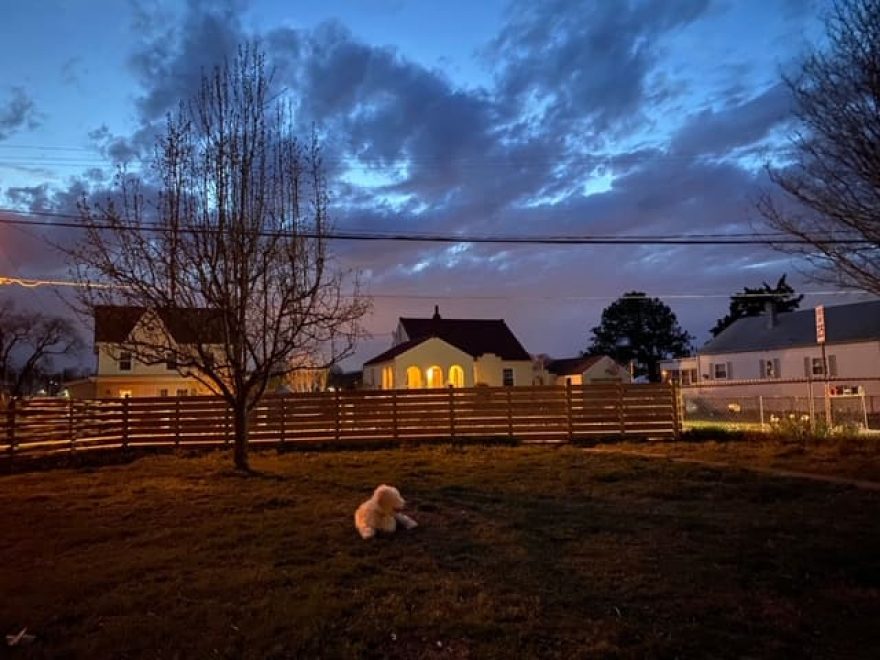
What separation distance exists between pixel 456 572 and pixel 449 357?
118ft

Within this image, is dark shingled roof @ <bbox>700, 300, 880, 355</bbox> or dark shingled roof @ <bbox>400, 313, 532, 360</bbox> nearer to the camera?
dark shingled roof @ <bbox>700, 300, 880, 355</bbox>

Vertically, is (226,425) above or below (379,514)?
above

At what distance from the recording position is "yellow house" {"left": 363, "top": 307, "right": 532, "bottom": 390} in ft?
139

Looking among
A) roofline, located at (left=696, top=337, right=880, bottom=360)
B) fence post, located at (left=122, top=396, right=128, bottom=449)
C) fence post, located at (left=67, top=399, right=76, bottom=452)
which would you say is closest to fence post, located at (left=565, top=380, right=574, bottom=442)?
fence post, located at (left=122, top=396, right=128, bottom=449)

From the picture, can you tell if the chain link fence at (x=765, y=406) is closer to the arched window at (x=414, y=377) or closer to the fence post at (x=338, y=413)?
the fence post at (x=338, y=413)

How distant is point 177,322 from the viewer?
527 inches

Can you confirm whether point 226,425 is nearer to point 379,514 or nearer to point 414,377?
point 379,514

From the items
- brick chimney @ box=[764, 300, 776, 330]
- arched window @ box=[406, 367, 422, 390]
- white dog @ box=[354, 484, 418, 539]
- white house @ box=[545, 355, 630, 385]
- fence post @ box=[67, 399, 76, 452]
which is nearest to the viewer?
white dog @ box=[354, 484, 418, 539]

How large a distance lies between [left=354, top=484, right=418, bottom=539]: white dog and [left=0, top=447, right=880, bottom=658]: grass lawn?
5.7 inches

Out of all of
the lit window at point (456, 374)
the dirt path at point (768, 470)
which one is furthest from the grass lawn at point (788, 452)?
the lit window at point (456, 374)

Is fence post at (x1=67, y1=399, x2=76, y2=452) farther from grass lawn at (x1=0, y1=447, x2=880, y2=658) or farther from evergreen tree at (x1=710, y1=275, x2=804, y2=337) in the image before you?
evergreen tree at (x1=710, y1=275, x2=804, y2=337)

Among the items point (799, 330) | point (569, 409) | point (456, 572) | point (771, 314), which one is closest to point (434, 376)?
point (771, 314)

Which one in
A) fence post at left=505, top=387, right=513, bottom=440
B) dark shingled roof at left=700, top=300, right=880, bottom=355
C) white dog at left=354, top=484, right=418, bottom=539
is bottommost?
white dog at left=354, top=484, right=418, bottom=539

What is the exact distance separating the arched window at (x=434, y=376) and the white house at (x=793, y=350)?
13.6 m
